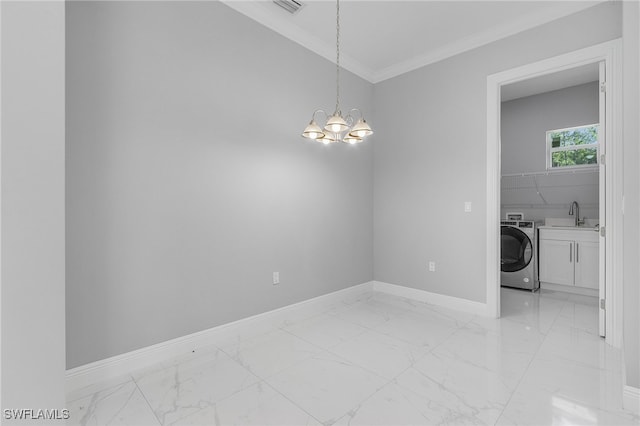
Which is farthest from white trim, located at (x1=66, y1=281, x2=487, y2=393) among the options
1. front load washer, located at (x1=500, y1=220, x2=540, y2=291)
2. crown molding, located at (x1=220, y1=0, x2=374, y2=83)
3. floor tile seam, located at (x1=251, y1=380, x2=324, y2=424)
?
crown molding, located at (x1=220, y1=0, x2=374, y2=83)

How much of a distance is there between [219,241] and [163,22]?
64.5 inches

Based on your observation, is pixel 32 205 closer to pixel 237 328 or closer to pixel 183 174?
pixel 183 174

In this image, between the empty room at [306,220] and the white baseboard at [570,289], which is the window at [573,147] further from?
the white baseboard at [570,289]

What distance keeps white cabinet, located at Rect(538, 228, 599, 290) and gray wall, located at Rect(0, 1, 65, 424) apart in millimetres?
4837

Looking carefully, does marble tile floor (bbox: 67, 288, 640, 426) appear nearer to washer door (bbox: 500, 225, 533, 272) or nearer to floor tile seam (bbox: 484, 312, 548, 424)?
floor tile seam (bbox: 484, 312, 548, 424)

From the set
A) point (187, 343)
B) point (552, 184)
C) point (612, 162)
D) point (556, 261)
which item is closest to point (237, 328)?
point (187, 343)

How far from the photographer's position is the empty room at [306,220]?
1.35 m

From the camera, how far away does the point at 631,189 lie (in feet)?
5.60

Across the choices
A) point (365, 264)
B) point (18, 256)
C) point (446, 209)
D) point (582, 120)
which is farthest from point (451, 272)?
point (18, 256)

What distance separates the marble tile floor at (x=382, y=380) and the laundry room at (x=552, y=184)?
1166 mm

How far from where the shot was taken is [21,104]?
1.25 m

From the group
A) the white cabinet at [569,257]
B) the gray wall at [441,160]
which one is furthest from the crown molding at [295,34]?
the white cabinet at [569,257]

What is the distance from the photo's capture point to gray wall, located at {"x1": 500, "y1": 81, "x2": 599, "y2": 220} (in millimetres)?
4086

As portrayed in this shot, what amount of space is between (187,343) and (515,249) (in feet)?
13.3
